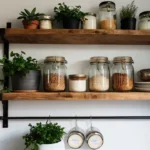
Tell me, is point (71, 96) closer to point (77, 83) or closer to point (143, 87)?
point (77, 83)

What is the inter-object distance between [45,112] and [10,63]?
1.24ft

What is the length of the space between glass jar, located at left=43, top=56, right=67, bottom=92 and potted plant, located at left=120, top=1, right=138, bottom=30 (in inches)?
16.0

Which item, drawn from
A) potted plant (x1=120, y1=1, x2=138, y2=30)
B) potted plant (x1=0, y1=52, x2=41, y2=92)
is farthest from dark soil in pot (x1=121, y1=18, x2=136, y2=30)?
potted plant (x1=0, y1=52, x2=41, y2=92)

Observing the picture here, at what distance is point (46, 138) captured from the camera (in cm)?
109

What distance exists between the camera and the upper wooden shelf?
110cm

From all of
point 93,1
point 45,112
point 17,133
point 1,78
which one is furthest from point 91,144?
point 93,1

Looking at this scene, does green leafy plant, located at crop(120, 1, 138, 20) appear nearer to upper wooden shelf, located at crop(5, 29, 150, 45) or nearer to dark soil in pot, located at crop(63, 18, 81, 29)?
upper wooden shelf, located at crop(5, 29, 150, 45)

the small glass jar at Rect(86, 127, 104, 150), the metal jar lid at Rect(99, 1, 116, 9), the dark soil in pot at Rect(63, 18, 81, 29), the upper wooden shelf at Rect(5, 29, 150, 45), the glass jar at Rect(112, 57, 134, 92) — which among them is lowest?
the small glass jar at Rect(86, 127, 104, 150)

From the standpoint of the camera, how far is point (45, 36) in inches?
44.8

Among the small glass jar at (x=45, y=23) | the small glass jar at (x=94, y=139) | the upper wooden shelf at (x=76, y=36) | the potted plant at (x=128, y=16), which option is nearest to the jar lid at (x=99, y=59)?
the upper wooden shelf at (x=76, y=36)

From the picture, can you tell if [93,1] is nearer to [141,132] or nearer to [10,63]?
[10,63]

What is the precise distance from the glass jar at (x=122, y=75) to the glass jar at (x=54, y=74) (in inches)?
11.4

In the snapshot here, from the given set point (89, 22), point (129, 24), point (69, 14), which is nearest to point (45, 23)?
point (69, 14)

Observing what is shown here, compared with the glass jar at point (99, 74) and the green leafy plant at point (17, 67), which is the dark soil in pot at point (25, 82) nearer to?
the green leafy plant at point (17, 67)
